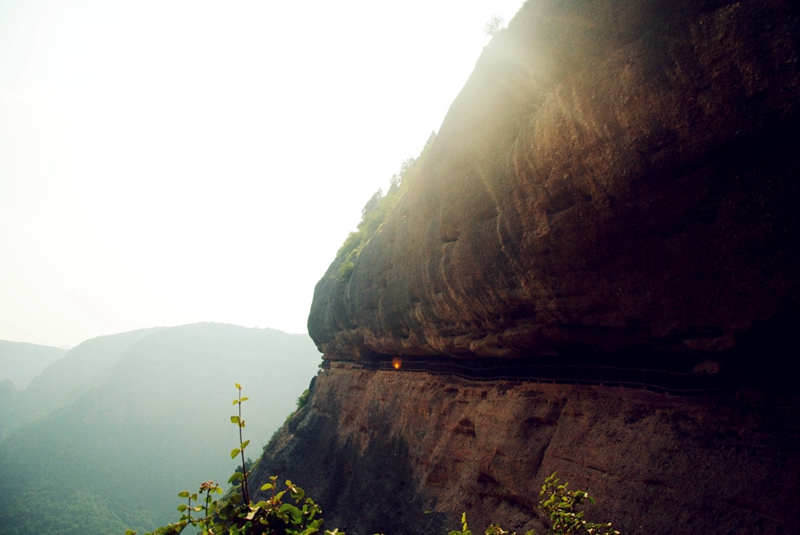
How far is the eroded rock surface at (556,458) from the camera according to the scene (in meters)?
6.18

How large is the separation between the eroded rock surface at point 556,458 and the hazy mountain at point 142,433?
85.1 meters

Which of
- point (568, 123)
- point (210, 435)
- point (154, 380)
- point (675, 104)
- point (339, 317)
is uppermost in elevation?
point (568, 123)

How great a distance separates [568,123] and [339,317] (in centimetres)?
1515

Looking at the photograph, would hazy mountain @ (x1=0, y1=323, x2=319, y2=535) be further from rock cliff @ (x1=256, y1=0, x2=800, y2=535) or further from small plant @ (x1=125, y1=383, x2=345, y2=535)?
small plant @ (x1=125, y1=383, x2=345, y2=535)

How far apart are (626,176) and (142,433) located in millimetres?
154609

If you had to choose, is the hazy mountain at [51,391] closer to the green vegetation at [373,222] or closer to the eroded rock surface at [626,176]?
the green vegetation at [373,222]

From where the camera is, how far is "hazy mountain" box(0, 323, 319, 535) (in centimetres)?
8306

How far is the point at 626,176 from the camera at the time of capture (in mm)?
6629

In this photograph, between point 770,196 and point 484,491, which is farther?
point 484,491

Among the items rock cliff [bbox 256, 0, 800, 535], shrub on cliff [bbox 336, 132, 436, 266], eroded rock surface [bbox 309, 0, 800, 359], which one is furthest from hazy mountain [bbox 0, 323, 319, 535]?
eroded rock surface [bbox 309, 0, 800, 359]

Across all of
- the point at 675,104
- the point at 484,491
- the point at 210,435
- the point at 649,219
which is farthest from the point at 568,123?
the point at 210,435

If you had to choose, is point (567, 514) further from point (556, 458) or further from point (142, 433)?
point (142, 433)

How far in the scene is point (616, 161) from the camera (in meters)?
6.68

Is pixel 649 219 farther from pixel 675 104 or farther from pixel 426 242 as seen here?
pixel 426 242
